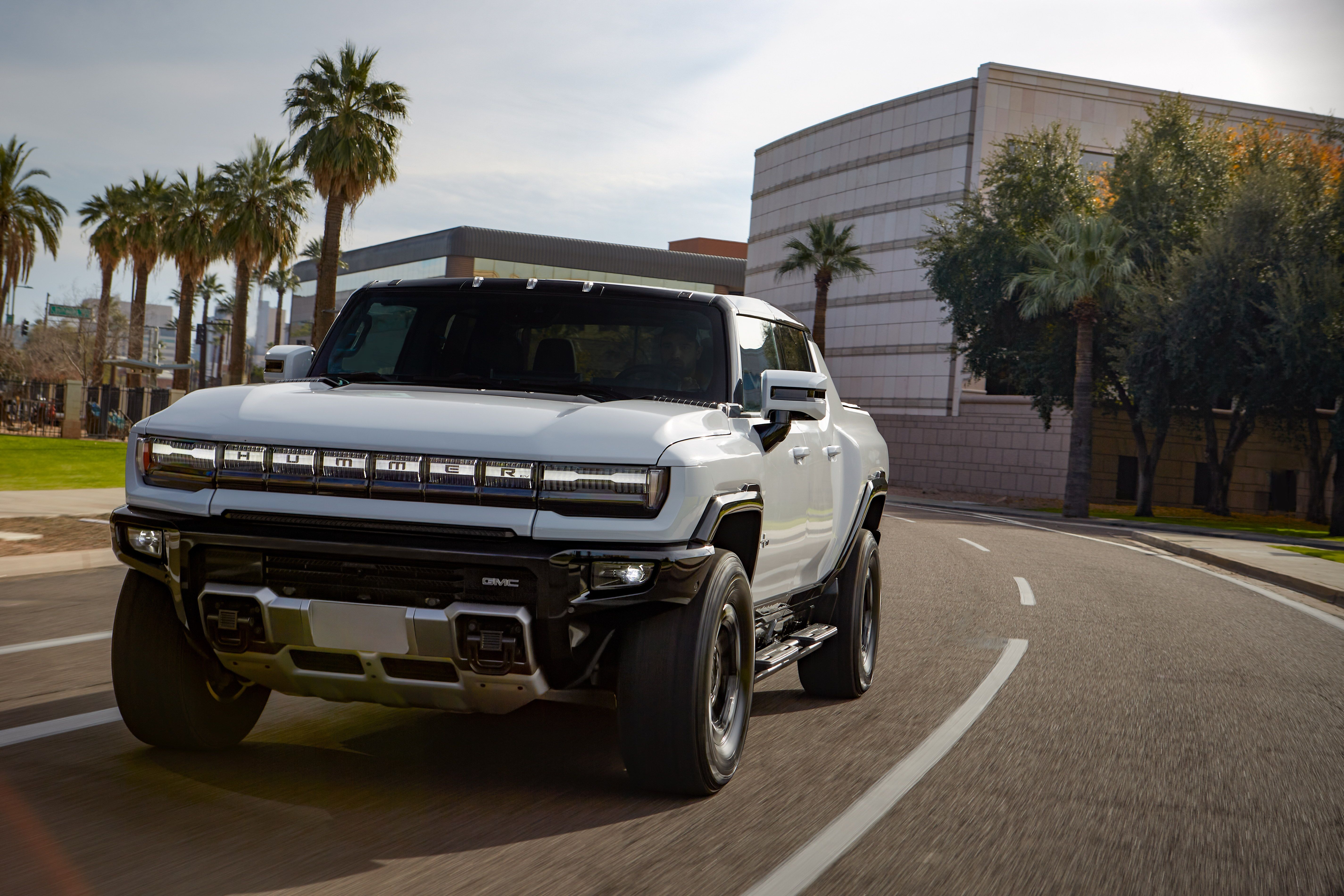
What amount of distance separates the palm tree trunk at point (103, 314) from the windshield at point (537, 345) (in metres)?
50.1

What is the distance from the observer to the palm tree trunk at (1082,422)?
35625 millimetres

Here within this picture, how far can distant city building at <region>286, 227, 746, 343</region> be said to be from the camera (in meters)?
81.4

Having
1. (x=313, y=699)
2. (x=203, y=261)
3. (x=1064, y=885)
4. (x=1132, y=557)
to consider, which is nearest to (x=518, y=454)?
(x=1064, y=885)

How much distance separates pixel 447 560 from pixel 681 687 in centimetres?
92

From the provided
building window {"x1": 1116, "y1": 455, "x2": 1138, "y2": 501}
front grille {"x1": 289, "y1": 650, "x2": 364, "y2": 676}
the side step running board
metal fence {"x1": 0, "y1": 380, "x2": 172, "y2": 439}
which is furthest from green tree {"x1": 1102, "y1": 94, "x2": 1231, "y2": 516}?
front grille {"x1": 289, "y1": 650, "x2": 364, "y2": 676}

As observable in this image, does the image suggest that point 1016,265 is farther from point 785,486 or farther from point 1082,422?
point 785,486

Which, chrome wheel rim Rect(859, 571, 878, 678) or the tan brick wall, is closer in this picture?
chrome wheel rim Rect(859, 571, 878, 678)

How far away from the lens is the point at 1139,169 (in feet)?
126

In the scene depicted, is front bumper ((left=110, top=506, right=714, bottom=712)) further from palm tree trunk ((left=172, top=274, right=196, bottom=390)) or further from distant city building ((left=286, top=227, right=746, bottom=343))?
distant city building ((left=286, top=227, right=746, bottom=343))

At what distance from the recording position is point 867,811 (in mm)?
4488

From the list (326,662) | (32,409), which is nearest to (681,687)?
(326,662)

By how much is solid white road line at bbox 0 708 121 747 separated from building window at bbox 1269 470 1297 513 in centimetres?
5318

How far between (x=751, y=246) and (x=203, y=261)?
121 ft

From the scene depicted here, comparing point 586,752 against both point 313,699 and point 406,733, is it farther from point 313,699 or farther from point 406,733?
point 313,699
